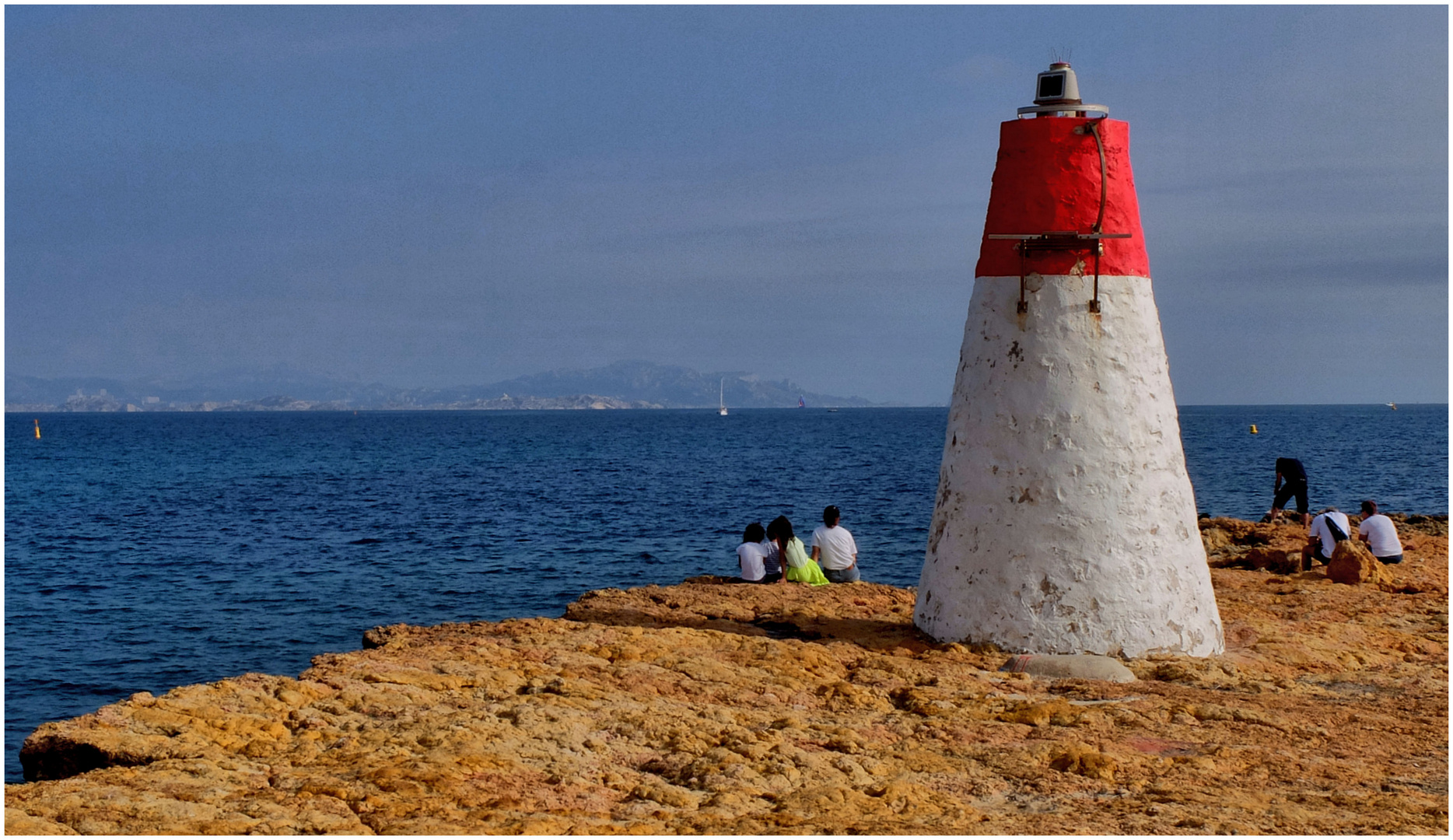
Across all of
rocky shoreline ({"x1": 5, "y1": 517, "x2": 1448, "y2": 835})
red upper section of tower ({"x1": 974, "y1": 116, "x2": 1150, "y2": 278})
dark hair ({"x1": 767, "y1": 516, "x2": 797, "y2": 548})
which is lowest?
rocky shoreline ({"x1": 5, "y1": 517, "x2": 1448, "y2": 835})

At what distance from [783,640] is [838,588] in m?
3.64

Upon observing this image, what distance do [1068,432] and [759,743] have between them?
4676 millimetres

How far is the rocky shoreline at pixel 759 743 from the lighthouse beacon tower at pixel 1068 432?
1.79 ft

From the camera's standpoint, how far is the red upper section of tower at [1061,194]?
11414mm

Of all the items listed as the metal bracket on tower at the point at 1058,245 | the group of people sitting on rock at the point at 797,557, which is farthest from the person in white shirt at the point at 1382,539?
the metal bracket on tower at the point at 1058,245

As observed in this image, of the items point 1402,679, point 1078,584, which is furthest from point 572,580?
point 1402,679

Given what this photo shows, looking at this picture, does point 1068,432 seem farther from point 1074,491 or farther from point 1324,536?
point 1324,536

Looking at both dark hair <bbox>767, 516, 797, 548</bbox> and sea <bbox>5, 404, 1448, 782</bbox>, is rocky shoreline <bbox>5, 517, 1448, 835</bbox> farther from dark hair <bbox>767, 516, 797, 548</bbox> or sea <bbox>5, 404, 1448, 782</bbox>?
sea <bbox>5, 404, 1448, 782</bbox>

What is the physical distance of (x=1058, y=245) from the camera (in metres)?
11.4

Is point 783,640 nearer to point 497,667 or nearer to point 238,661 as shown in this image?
point 497,667

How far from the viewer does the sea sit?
64.4ft

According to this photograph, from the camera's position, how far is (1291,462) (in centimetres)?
2352

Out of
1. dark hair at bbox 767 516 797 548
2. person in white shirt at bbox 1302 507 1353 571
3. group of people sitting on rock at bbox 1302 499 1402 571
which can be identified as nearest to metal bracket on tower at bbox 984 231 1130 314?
dark hair at bbox 767 516 797 548

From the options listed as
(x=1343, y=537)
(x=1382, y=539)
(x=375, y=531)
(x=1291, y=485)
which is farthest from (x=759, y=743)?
Answer: (x=375, y=531)
